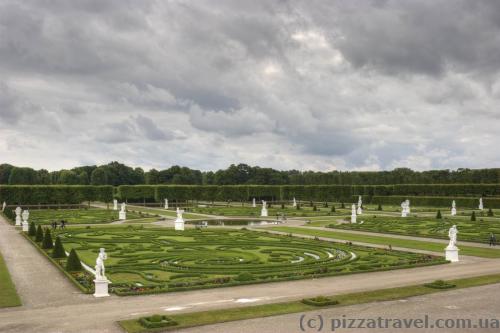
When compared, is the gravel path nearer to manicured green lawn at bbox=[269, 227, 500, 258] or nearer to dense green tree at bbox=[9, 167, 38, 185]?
manicured green lawn at bbox=[269, 227, 500, 258]

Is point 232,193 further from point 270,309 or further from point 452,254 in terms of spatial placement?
point 270,309

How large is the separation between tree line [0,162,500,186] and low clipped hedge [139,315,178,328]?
9844 cm

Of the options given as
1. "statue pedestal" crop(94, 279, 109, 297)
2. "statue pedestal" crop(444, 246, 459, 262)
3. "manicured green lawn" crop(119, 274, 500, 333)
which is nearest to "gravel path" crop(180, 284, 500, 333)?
"manicured green lawn" crop(119, 274, 500, 333)

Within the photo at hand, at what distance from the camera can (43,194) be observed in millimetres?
72625

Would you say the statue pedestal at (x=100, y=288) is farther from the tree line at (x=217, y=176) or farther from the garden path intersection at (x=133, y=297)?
the tree line at (x=217, y=176)

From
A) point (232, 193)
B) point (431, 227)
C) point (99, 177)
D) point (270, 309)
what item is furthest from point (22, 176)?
point (270, 309)

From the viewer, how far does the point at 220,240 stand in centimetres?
3378

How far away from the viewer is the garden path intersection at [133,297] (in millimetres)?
14172

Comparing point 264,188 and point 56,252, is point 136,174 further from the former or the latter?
point 56,252

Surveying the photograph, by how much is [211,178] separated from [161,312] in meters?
133

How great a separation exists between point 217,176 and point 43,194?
206 feet

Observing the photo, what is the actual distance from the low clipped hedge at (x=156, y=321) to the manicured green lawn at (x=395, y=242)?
20138 millimetres

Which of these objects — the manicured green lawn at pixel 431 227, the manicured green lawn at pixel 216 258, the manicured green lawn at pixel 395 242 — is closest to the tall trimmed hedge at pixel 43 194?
the manicured green lawn at pixel 216 258

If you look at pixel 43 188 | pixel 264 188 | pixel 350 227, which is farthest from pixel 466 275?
pixel 264 188
